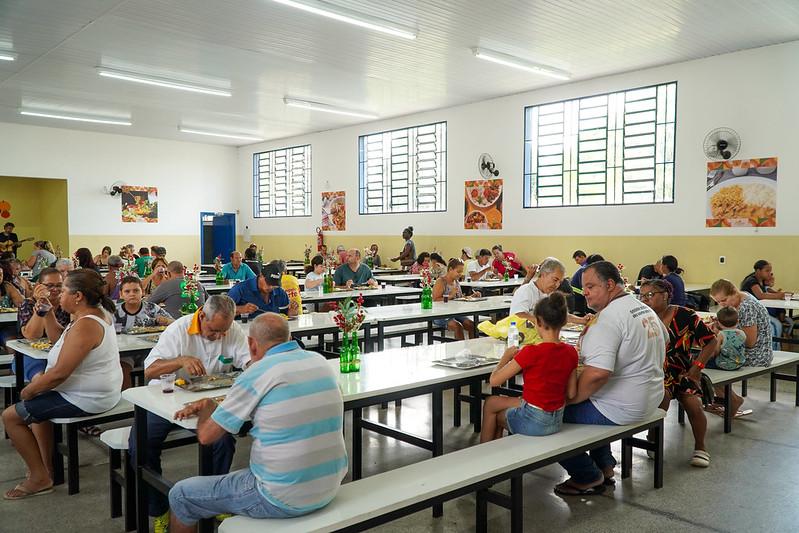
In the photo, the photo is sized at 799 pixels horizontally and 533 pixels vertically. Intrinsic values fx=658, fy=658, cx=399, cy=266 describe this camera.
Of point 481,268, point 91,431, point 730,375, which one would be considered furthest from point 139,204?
point 730,375

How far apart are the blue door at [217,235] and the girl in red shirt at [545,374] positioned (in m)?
16.3

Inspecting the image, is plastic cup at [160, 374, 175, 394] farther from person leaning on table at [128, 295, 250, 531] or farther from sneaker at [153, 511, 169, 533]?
sneaker at [153, 511, 169, 533]

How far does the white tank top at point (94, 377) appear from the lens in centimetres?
346

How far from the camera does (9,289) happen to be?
6270mm

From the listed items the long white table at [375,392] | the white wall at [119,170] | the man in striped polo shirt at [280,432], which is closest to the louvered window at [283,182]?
the white wall at [119,170]

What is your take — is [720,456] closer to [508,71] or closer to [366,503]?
[366,503]

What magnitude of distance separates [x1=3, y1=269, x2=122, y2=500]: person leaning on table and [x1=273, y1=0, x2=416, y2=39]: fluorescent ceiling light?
4498 millimetres

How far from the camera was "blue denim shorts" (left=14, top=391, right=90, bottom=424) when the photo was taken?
3.43 metres

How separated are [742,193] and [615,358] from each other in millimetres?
6983

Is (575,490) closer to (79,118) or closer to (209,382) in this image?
(209,382)

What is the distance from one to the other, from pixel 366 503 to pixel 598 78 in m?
9.57

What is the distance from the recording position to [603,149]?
10.6 m

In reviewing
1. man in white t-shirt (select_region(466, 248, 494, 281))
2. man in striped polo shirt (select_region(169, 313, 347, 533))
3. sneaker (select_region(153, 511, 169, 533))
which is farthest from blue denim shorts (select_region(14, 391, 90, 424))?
man in white t-shirt (select_region(466, 248, 494, 281))

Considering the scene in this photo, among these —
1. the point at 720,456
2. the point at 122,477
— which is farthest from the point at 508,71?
the point at 122,477
